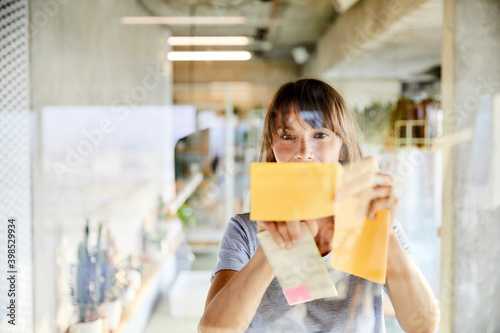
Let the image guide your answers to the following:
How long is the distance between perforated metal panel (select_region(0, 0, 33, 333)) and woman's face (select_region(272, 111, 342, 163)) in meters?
0.99

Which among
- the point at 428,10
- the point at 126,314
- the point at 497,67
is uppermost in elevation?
the point at 428,10

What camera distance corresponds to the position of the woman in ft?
1.69

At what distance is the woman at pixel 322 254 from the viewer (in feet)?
1.69

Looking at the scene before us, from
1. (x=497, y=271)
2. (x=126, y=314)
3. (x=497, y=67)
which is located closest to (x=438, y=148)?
(x=497, y=67)

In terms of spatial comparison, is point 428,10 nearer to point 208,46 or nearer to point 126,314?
point 126,314

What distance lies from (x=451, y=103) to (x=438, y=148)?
0.24 meters

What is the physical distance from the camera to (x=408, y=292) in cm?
55

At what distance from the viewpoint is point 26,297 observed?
1348 mm

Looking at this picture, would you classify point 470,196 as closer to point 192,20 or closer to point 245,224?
point 245,224

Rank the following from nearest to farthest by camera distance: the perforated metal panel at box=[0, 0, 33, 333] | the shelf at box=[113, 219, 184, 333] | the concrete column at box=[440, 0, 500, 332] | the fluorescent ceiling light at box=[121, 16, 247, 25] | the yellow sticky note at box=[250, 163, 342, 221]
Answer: the yellow sticky note at box=[250, 163, 342, 221]
the perforated metal panel at box=[0, 0, 33, 333]
the concrete column at box=[440, 0, 500, 332]
the shelf at box=[113, 219, 184, 333]
the fluorescent ceiling light at box=[121, 16, 247, 25]

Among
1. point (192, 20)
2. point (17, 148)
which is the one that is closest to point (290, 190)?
point (17, 148)

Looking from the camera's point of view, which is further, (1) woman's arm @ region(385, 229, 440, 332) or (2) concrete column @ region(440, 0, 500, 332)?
(2) concrete column @ region(440, 0, 500, 332)

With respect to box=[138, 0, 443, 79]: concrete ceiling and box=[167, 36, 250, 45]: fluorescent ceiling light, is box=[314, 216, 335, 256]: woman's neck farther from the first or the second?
box=[167, 36, 250, 45]: fluorescent ceiling light

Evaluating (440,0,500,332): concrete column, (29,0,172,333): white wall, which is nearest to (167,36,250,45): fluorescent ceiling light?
(29,0,172,333): white wall
